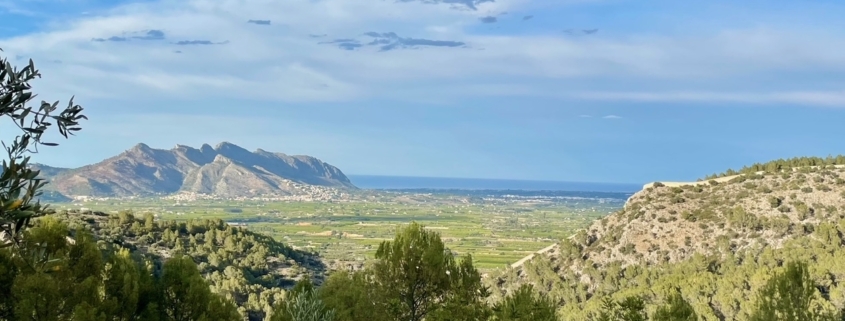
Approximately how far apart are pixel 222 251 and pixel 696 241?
94.3 feet

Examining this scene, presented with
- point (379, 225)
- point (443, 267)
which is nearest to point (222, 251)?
point (443, 267)

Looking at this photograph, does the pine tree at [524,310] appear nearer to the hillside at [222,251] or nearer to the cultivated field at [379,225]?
the hillside at [222,251]

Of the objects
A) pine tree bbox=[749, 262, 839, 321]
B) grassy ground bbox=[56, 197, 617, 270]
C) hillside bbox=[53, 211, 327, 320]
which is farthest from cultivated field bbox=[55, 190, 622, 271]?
pine tree bbox=[749, 262, 839, 321]

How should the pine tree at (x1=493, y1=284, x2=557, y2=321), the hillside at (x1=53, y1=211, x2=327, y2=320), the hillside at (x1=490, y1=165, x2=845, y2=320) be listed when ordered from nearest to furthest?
the pine tree at (x1=493, y1=284, x2=557, y2=321)
the hillside at (x1=490, y1=165, x2=845, y2=320)
the hillside at (x1=53, y1=211, x2=327, y2=320)

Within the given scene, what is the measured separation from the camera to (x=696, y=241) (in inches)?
1484

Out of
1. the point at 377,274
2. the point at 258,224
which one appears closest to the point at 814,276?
the point at 377,274

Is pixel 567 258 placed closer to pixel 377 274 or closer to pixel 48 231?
pixel 377 274

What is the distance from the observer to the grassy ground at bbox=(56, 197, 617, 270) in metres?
93.7

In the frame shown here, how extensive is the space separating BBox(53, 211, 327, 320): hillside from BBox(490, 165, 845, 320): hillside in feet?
44.3

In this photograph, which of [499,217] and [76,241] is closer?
[76,241]

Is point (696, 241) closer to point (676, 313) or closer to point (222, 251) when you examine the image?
point (676, 313)

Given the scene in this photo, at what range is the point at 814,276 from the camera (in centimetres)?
2477

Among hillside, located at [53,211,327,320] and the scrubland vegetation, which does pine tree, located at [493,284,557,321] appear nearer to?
the scrubland vegetation

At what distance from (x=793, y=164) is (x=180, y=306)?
45.9 metres
